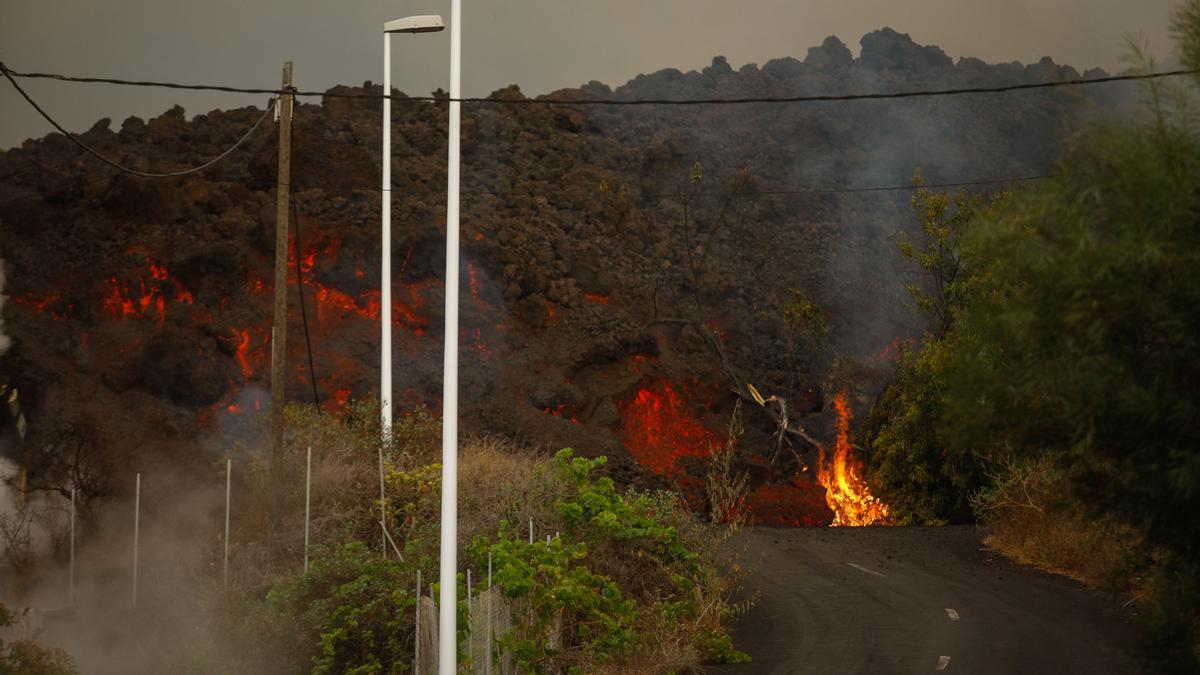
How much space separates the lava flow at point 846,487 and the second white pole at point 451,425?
29.0m

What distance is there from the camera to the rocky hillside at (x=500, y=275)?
4741 cm

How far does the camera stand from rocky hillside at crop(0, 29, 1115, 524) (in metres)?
47.4

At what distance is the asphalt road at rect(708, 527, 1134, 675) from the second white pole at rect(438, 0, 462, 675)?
5.57 metres

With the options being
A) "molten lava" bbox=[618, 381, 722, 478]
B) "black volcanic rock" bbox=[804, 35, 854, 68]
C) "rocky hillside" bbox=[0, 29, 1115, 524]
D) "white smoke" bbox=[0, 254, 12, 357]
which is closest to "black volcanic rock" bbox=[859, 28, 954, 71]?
"black volcanic rock" bbox=[804, 35, 854, 68]

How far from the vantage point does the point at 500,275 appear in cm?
5866

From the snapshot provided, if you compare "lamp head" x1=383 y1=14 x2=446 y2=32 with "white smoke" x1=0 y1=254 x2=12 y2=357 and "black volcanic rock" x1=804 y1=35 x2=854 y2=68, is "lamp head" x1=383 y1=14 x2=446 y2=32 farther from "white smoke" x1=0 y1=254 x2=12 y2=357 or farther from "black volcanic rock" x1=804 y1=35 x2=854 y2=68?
"black volcanic rock" x1=804 y1=35 x2=854 y2=68

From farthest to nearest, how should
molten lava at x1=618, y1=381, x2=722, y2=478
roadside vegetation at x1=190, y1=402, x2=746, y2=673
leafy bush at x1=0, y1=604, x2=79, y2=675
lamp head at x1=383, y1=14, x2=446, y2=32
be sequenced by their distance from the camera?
molten lava at x1=618, y1=381, x2=722, y2=478 → lamp head at x1=383, y1=14, x2=446, y2=32 → roadside vegetation at x1=190, y1=402, x2=746, y2=673 → leafy bush at x1=0, y1=604, x2=79, y2=675

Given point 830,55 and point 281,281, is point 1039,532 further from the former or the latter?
point 830,55

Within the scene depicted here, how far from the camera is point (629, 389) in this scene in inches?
2112

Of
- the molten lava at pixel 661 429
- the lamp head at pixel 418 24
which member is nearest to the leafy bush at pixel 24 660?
the lamp head at pixel 418 24

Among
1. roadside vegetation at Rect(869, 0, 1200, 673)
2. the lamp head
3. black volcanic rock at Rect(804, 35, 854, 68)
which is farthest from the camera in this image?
black volcanic rock at Rect(804, 35, 854, 68)

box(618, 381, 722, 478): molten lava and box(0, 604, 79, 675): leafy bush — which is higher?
box(0, 604, 79, 675): leafy bush

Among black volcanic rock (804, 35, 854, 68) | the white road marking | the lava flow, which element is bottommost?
the lava flow

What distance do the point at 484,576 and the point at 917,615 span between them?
837cm
